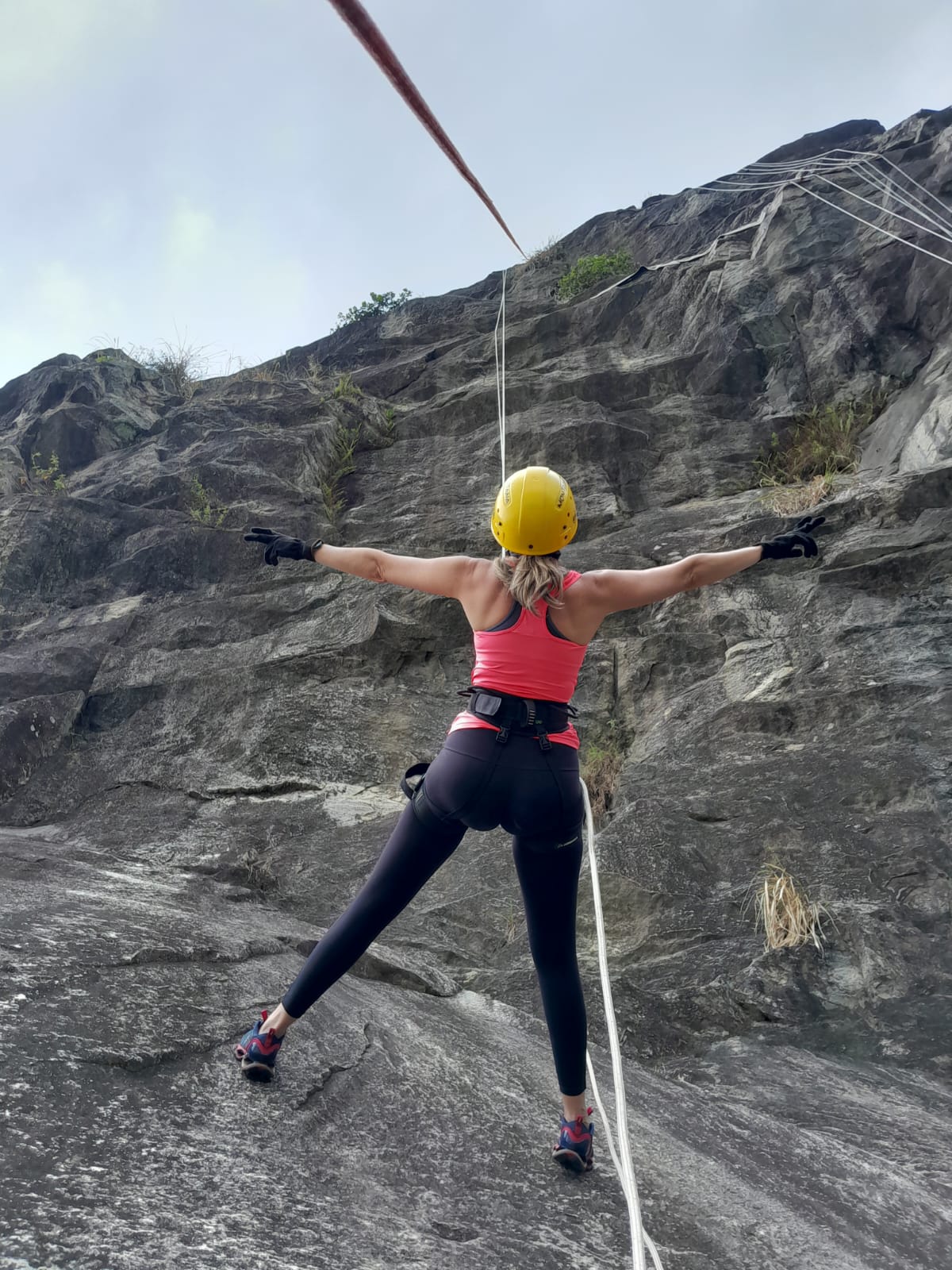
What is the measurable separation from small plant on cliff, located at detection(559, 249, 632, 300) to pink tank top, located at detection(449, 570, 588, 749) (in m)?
12.3

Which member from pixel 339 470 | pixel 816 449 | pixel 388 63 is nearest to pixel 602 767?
pixel 816 449

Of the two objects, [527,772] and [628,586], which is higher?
[628,586]

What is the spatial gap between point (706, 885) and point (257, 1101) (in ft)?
10.5

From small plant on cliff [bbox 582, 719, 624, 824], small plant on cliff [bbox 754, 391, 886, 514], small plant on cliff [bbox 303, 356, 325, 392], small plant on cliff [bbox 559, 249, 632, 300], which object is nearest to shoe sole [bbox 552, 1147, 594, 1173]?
small plant on cliff [bbox 582, 719, 624, 824]

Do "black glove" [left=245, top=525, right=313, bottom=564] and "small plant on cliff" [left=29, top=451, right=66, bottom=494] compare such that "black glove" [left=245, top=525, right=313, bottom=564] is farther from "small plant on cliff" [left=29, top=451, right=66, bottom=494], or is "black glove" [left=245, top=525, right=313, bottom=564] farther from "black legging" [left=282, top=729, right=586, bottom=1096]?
"small plant on cliff" [left=29, top=451, right=66, bottom=494]

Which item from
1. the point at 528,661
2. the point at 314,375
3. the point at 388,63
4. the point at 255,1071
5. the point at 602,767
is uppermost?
the point at 314,375

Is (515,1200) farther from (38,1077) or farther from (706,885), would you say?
(706,885)

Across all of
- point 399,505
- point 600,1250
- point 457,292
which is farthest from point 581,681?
point 457,292

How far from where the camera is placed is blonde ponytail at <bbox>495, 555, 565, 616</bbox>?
8.39 ft

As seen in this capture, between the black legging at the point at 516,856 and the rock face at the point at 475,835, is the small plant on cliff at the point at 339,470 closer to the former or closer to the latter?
the rock face at the point at 475,835

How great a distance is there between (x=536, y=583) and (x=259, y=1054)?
1618mm

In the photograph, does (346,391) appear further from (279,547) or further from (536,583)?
(536,583)

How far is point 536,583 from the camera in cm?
256

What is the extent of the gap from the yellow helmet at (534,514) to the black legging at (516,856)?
62cm
